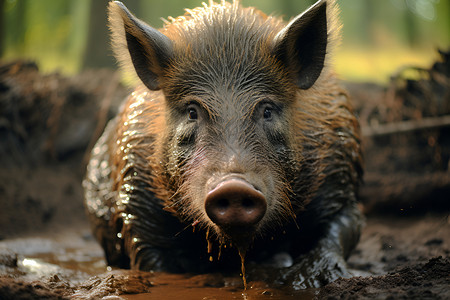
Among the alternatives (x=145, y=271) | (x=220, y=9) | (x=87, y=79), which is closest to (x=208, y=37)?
(x=220, y=9)

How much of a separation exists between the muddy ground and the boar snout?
0.63m

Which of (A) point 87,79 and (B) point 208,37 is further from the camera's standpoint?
(A) point 87,79

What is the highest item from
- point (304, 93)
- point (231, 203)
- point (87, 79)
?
point (87, 79)

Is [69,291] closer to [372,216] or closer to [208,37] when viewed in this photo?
[208,37]

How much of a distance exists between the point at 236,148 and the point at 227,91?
0.51m

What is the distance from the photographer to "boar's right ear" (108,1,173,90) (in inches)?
128

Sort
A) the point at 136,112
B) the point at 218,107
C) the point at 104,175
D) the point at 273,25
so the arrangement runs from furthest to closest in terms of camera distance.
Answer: the point at 104,175 < the point at 136,112 < the point at 273,25 < the point at 218,107

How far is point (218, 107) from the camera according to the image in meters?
3.06

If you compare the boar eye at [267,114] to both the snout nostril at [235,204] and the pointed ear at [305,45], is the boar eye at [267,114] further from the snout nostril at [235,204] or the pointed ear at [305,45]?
the snout nostril at [235,204]

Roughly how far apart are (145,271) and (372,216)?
3.64 metres

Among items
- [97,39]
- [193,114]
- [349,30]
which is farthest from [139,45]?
[349,30]

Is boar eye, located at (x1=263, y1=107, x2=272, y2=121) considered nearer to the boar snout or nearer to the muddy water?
the boar snout

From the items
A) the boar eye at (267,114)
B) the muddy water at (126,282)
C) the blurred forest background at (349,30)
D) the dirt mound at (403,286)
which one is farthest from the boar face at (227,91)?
the blurred forest background at (349,30)

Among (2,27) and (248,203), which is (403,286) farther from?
(2,27)
